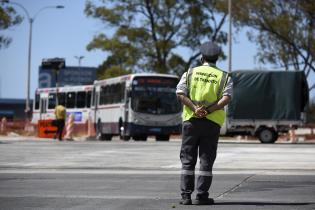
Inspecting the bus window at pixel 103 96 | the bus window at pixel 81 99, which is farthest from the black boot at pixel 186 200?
the bus window at pixel 81 99

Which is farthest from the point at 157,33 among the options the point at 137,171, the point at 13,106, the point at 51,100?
the point at 13,106

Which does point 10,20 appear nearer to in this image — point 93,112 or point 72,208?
point 93,112

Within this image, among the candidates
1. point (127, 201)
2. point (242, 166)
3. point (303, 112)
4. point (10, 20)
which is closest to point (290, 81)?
point (303, 112)

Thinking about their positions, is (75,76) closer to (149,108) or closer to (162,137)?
(162,137)

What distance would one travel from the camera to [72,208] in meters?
9.45

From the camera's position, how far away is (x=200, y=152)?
998 cm

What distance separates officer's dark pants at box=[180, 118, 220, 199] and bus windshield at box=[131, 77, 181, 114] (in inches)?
1169

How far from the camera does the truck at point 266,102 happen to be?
35.8 metres

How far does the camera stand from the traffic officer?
9844mm

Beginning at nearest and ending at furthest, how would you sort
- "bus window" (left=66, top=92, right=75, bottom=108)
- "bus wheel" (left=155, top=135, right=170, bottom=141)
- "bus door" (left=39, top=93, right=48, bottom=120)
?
"bus wheel" (left=155, top=135, right=170, bottom=141), "bus window" (left=66, top=92, right=75, bottom=108), "bus door" (left=39, top=93, right=48, bottom=120)

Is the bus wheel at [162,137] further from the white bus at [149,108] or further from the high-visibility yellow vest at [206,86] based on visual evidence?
the high-visibility yellow vest at [206,86]

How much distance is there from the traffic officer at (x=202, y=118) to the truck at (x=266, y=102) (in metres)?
25.8

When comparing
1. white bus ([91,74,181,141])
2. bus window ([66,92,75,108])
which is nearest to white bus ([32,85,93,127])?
bus window ([66,92,75,108])

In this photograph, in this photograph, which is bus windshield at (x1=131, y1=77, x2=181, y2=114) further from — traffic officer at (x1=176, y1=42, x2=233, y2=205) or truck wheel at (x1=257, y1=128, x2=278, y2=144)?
traffic officer at (x1=176, y1=42, x2=233, y2=205)
